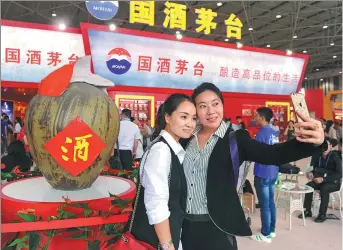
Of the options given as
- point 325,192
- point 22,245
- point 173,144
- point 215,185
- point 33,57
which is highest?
point 33,57

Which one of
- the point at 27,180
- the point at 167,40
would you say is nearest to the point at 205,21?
the point at 167,40

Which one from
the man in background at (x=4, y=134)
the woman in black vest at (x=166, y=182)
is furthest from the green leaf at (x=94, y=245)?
the man in background at (x=4, y=134)

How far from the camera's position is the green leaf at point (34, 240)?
1.87 m

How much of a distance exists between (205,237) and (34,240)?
1.07 m

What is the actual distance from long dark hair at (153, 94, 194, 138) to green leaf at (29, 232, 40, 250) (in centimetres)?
101

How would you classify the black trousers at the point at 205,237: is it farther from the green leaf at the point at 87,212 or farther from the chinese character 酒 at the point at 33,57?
the chinese character 酒 at the point at 33,57

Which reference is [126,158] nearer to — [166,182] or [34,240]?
[34,240]

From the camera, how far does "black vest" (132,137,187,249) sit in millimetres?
1369

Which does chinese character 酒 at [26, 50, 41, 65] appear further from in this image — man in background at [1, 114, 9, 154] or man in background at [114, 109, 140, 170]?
man in background at [1, 114, 9, 154]

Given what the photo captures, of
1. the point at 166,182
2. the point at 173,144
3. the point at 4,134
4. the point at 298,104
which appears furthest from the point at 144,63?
the point at 298,104

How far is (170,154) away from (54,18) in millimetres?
13897

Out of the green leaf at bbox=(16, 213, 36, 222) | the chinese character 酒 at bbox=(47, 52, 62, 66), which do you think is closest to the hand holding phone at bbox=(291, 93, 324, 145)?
the green leaf at bbox=(16, 213, 36, 222)

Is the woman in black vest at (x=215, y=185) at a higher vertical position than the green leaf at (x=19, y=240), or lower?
higher

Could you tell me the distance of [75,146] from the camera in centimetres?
204
